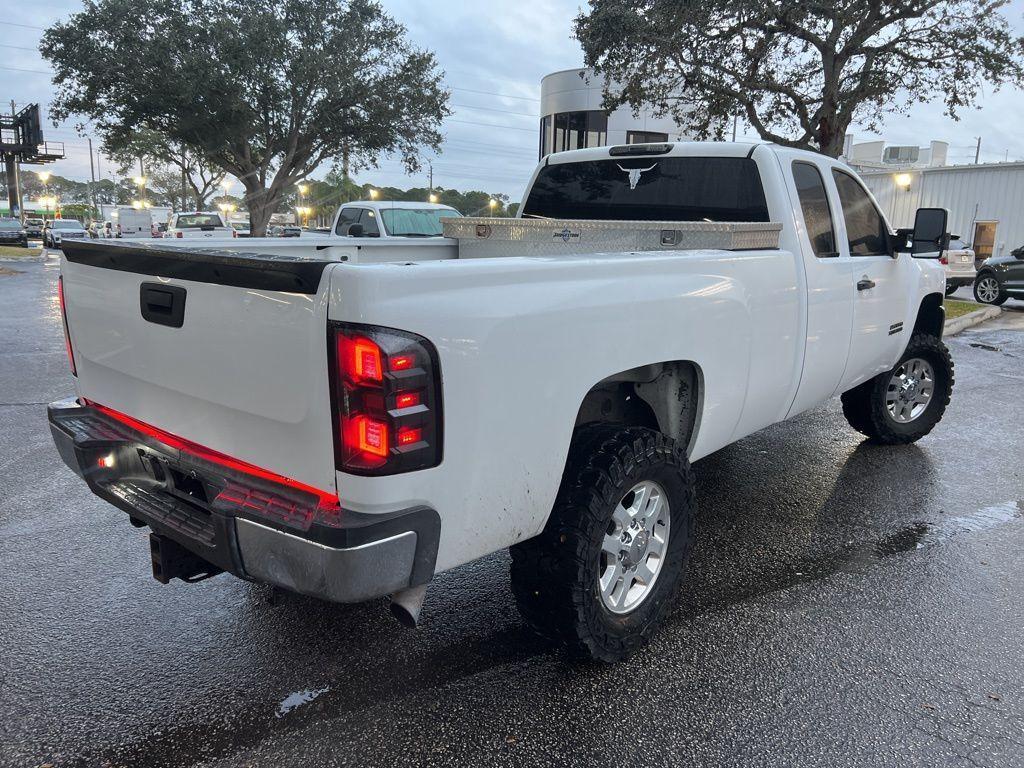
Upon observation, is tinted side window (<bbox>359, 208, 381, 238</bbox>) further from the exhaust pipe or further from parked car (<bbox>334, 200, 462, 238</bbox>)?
the exhaust pipe

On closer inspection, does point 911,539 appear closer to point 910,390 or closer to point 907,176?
point 910,390

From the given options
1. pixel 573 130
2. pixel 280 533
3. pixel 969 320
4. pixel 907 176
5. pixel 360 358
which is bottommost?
pixel 969 320

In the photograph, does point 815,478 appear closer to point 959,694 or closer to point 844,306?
point 844,306

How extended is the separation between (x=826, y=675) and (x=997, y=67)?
18.0 metres

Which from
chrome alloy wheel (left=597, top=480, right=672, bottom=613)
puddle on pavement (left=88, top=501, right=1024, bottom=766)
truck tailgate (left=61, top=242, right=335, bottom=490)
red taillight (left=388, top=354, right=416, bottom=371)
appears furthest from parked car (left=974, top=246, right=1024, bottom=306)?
truck tailgate (left=61, top=242, right=335, bottom=490)

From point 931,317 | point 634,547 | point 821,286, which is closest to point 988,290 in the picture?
point 931,317

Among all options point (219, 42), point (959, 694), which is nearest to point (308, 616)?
point (959, 694)

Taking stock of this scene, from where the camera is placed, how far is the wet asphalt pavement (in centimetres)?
249

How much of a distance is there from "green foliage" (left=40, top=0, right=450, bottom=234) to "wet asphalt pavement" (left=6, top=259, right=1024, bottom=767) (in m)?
24.0

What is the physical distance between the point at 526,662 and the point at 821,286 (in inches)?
95.8

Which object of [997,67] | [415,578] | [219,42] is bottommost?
[415,578]

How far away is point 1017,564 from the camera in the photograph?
12.8 feet

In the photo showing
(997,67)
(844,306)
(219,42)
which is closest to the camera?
(844,306)

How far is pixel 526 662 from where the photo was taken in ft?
9.59
